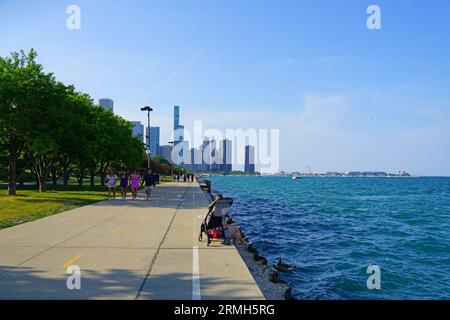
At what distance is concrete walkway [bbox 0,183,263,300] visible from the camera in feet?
22.9

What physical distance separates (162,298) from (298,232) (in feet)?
62.1

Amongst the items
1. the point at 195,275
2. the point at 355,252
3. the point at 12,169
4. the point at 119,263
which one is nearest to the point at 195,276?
the point at 195,275

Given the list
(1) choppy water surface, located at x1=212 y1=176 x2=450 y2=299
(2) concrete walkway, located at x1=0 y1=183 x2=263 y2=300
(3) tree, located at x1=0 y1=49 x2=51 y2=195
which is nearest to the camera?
(2) concrete walkway, located at x1=0 y1=183 x2=263 y2=300

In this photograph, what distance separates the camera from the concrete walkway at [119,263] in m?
6.99

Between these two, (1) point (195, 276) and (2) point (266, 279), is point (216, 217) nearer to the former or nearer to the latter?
(2) point (266, 279)

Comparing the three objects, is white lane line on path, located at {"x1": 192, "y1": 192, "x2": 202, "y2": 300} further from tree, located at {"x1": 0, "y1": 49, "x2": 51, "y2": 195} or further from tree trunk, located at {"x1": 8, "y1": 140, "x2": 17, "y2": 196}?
tree trunk, located at {"x1": 8, "y1": 140, "x2": 17, "y2": 196}

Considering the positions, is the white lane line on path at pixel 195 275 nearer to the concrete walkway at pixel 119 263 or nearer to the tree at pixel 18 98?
the concrete walkway at pixel 119 263

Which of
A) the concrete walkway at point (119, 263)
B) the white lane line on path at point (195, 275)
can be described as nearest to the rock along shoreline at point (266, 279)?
the concrete walkway at point (119, 263)

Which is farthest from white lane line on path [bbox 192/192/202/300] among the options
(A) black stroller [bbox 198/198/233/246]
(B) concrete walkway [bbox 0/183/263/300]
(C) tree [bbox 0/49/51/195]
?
(C) tree [bbox 0/49/51/195]

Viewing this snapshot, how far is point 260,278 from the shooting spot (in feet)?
32.6

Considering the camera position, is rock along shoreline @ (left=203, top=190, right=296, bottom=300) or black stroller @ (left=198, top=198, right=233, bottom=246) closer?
rock along shoreline @ (left=203, top=190, right=296, bottom=300)

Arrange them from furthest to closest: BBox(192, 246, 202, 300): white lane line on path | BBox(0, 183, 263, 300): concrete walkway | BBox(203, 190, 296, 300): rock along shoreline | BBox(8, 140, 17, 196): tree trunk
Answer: BBox(8, 140, 17, 196): tree trunk
BBox(203, 190, 296, 300): rock along shoreline
BBox(0, 183, 263, 300): concrete walkway
BBox(192, 246, 202, 300): white lane line on path

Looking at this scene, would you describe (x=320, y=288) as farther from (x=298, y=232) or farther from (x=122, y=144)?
(x=122, y=144)

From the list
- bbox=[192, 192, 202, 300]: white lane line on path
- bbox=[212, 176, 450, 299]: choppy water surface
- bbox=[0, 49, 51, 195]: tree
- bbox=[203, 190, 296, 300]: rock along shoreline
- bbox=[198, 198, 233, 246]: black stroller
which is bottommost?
bbox=[212, 176, 450, 299]: choppy water surface
